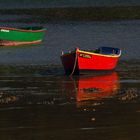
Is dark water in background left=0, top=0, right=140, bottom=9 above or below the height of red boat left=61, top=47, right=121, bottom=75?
above

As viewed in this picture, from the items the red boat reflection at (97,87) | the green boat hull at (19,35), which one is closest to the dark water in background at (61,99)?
the red boat reflection at (97,87)

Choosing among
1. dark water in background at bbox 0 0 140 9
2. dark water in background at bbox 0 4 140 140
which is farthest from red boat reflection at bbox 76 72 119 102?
dark water in background at bbox 0 0 140 9

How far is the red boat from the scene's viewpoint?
30.1m

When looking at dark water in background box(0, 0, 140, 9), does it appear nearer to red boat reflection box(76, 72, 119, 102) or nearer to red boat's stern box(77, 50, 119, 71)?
red boat's stern box(77, 50, 119, 71)

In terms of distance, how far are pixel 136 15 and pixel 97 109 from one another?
5170cm

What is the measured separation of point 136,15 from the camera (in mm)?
72062

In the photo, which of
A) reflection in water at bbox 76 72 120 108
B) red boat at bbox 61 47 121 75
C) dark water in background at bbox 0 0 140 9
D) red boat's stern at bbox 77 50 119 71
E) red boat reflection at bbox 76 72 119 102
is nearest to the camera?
reflection in water at bbox 76 72 120 108

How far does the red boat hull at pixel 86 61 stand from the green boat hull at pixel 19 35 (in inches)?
615

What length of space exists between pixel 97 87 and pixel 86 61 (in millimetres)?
4640

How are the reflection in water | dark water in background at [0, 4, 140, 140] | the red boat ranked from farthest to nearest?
the red boat, the reflection in water, dark water in background at [0, 4, 140, 140]

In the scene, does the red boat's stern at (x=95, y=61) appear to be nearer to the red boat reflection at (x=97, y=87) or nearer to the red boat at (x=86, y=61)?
the red boat at (x=86, y=61)

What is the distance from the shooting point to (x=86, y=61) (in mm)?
30438

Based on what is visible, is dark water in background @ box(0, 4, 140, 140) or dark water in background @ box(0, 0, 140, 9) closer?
dark water in background @ box(0, 4, 140, 140)

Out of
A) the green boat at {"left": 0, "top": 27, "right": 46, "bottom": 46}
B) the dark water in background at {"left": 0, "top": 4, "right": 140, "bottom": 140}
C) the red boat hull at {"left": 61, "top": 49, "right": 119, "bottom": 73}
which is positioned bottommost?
the dark water in background at {"left": 0, "top": 4, "right": 140, "bottom": 140}
